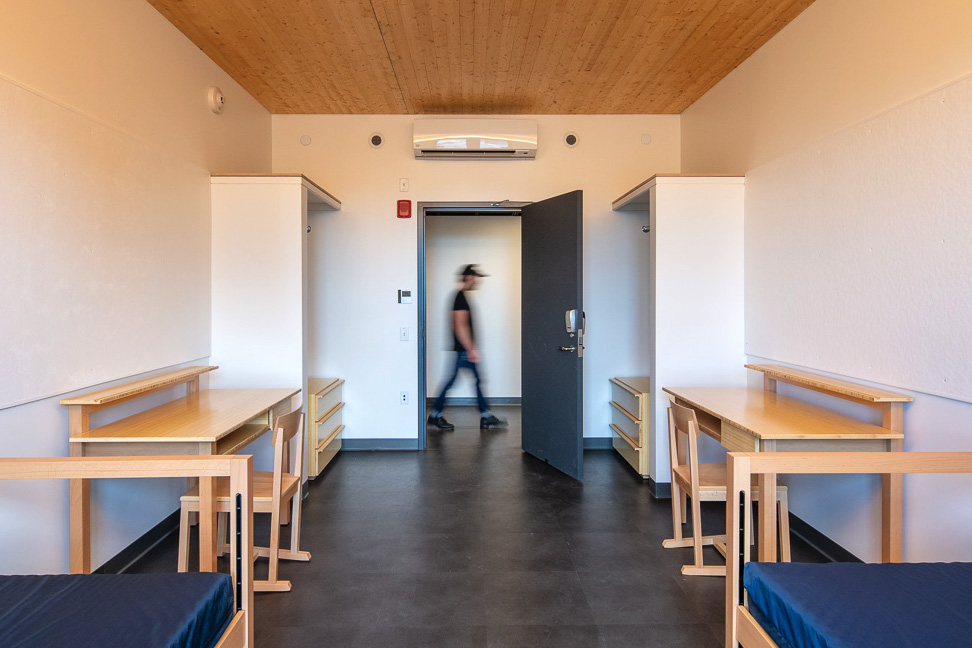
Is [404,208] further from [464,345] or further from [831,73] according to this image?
[831,73]

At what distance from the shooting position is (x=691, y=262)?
3.55m

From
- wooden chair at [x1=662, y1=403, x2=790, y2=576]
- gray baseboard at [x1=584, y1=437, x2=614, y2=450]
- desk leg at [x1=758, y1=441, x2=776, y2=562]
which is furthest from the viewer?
gray baseboard at [x1=584, y1=437, x2=614, y2=450]

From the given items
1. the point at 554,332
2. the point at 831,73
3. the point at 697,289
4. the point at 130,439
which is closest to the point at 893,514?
the point at 697,289

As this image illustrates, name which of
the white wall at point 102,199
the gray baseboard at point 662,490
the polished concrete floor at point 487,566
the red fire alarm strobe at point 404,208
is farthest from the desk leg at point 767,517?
the red fire alarm strobe at point 404,208

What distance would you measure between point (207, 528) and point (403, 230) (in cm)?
322

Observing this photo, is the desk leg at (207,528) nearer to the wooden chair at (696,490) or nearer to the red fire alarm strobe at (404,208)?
the wooden chair at (696,490)

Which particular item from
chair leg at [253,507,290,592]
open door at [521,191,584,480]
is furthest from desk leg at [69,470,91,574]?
open door at [521,191,584,480]

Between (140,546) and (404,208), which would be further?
(404,208)

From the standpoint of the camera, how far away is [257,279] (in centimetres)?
353

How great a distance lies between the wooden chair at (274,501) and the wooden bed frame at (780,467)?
1758mm

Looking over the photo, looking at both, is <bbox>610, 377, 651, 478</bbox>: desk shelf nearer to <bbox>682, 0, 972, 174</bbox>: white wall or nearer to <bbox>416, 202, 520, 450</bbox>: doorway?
<bbox>682, 0, 972, 174</bbox>: white wall

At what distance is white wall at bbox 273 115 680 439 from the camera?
4574 millimetres

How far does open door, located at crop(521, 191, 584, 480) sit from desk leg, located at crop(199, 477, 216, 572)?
102 inches

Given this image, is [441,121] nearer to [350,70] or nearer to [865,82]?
[350,70]
